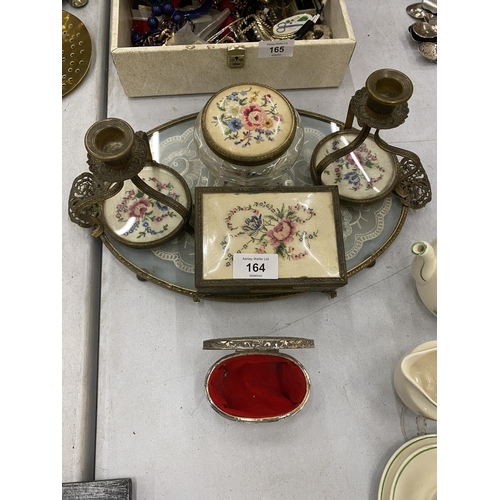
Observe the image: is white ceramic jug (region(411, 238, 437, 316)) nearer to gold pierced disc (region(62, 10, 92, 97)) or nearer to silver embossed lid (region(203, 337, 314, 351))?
silver embossed lid (region(203, 337, 314, 351))

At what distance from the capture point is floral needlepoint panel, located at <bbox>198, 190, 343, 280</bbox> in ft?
2.58

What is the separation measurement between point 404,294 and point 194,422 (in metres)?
0.50

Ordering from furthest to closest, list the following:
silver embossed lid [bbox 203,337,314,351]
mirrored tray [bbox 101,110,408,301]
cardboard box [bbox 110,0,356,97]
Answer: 1. cardboard box [bbox 110,0,356,97]
2. mirrored tray [bbox 101,110,408,301]
3. silver embossed lid [bbox 203,337,314,351]

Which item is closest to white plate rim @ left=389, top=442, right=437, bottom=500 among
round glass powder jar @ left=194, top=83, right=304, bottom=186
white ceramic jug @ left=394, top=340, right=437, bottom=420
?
white ceramic jug @ left=394, top=340, right=437, bottom=420

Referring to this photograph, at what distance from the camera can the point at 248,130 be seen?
791 mm

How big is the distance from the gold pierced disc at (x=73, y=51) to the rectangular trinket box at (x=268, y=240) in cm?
57

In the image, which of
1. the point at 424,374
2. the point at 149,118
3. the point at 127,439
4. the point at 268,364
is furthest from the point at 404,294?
the point at 149,118

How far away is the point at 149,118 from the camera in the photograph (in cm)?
112

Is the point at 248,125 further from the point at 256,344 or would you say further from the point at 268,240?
the point at 256,344

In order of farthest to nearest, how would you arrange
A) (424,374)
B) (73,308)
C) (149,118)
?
1. (149,118)
2. (73,308)
3. (424,374)

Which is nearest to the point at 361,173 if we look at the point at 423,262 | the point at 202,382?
the point at 423,262

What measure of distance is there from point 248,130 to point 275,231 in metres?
0.18

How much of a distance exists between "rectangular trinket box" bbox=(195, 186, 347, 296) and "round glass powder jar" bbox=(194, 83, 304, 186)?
0.18 feet

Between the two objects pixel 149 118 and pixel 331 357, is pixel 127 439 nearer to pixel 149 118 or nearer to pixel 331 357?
pixel 331 357
